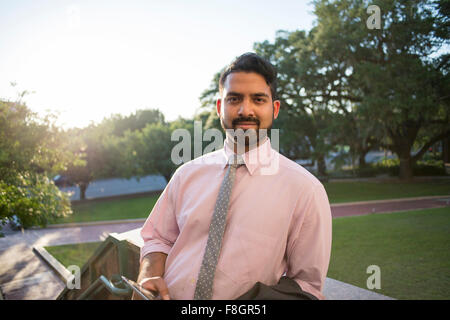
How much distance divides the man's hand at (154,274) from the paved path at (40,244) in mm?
2832

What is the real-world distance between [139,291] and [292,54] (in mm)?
19922

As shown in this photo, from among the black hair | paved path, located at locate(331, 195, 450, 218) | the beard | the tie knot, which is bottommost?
paved path, located at locate(331, 195, 450, 218)

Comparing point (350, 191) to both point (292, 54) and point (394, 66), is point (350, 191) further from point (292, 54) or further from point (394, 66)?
point (292, 54)

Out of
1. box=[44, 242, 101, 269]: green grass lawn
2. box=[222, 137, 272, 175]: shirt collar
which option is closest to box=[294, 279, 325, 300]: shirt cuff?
box=[222, 137, 272, 175]: shirt collar

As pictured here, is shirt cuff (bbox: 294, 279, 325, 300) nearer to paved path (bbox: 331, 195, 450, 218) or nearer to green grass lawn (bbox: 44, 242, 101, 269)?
green grass lawn (bbox: 44, 242, 101, 269)

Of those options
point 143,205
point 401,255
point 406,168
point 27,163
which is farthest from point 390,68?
point 143,205

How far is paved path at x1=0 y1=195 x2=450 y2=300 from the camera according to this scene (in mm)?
5808

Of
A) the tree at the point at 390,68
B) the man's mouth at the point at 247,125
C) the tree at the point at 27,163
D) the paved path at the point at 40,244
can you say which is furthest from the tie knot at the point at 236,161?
the tree at the point at 390,68

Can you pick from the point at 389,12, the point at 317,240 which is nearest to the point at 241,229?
the point at 317,240

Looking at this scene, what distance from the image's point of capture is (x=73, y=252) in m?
8.33

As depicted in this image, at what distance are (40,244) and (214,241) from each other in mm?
9756

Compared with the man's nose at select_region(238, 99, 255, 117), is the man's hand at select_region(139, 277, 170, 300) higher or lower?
lower

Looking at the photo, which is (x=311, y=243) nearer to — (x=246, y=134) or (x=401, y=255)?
(x=246, y=134)
